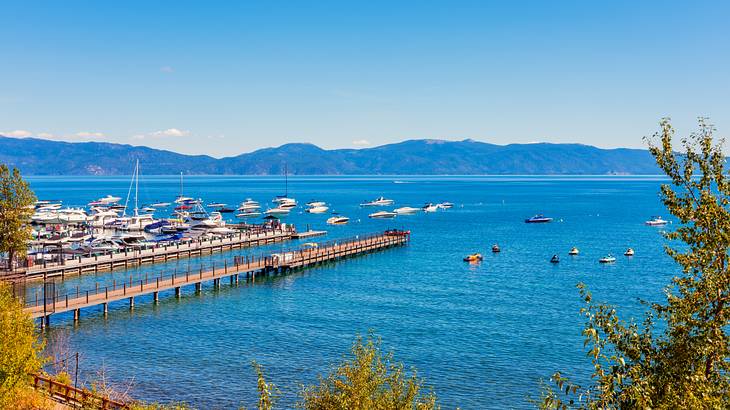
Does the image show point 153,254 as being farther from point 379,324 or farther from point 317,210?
point 317,210

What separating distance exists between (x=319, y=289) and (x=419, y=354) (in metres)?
26.1

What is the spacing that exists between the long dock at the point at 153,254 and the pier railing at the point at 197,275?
5.47 meters

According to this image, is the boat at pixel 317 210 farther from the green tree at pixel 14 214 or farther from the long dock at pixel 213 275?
the green tree at pixel 14 214

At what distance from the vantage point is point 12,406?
28469 millimetres

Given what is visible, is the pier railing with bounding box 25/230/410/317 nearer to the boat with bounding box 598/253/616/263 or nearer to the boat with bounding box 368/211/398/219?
the boat with bounding box 598/253/616/263

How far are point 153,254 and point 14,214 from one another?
69.2 ft

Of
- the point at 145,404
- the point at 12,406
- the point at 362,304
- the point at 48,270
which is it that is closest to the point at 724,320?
the point at 12,406

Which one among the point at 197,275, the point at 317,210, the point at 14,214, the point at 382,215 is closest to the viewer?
the point at 14,214

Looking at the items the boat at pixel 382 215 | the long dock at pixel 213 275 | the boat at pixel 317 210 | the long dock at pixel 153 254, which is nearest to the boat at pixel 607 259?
the long dock at pixel 213 275

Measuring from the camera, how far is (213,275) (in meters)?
69.9

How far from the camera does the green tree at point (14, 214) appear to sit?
66062 mm

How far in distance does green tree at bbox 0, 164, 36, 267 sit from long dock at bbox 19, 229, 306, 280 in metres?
3.72

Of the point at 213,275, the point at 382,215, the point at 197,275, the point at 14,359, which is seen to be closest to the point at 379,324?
the point at 197,275

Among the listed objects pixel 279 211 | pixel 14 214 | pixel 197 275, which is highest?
pixel 14 214
